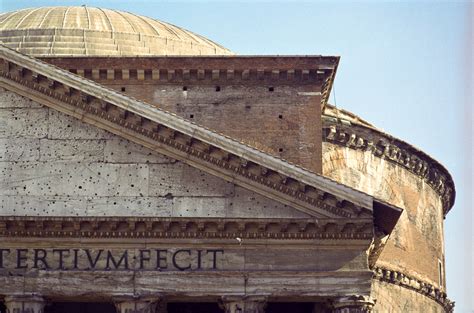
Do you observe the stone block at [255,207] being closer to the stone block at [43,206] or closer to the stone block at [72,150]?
the stone block at [72,150]

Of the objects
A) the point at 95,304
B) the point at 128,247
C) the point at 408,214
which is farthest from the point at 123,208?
the point at 408,214

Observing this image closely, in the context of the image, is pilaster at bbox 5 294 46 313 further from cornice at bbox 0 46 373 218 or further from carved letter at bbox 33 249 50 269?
cornice at bbox 0 46 373 218

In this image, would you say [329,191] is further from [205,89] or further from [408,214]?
[408,214]

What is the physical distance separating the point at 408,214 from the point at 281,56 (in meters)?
7.29

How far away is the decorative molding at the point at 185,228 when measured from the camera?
30422mm

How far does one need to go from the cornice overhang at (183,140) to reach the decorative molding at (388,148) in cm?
989

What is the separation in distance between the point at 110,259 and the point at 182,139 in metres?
2.44

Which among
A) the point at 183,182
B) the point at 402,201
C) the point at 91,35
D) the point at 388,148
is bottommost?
the point at 183,182

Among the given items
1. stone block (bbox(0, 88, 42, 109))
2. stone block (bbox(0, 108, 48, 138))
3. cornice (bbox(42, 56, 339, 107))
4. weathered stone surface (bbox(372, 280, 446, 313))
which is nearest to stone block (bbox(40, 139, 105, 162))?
stone block (bbox(0, 108, 48, 138))

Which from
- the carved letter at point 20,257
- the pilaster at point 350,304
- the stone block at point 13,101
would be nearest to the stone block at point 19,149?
the stone block at point 13,101

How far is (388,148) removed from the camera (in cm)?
4172

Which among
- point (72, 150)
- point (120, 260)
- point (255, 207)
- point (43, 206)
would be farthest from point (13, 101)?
point (255, 207)

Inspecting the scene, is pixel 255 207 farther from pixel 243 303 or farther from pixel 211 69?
pixel 211 69

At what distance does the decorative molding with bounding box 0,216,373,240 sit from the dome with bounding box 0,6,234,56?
10.2m
